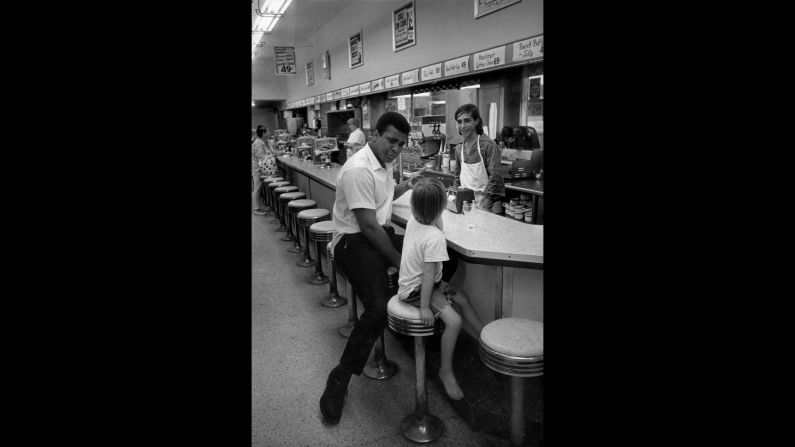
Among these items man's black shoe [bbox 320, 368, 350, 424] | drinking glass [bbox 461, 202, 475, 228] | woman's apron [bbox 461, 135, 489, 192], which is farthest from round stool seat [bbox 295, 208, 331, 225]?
man's black shoe [bbox 320, 368, 350, 424]

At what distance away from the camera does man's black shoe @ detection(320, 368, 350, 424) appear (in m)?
2.54

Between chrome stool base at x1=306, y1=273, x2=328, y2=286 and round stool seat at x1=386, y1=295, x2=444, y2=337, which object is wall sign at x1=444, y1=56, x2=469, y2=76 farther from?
round stool seat at x1=386, y1=295, x2=444, y2=337

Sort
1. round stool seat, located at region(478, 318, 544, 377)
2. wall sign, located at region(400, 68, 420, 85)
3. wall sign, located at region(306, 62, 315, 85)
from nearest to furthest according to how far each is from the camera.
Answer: round stool seat, located at region(478, 318, 544, 377)
wall sign, located at region(400, 68, 420, 85)
wall sign, located at region(306, 62, 315, 85)

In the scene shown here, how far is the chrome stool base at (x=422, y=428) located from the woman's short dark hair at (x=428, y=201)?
0.95 meters

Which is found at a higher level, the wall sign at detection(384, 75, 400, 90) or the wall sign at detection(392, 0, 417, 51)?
the wall sign at detection(392, 0, 417, 51)

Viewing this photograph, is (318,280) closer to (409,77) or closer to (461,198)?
(461,198)

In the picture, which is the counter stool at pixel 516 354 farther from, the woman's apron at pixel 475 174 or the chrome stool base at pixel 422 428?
the woman's apron at pixel 475 174

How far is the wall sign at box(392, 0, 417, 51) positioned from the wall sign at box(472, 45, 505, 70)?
222 centimetres

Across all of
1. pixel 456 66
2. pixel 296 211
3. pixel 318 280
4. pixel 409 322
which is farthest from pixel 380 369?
pixel 456 66

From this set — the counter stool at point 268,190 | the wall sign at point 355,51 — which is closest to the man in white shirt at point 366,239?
the counter stool at point 268,190
